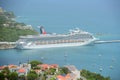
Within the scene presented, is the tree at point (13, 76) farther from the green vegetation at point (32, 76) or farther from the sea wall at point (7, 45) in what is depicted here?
the sea wall at point (7, 45)

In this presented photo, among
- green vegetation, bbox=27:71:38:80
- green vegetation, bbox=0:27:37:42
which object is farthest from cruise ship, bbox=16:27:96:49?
green vegetation, bbox=27:71:38:80

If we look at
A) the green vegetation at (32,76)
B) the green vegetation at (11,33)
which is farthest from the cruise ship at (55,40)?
the green vegetation at (32,76)

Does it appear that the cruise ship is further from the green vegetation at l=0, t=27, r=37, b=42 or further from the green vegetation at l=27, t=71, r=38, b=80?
the green vegetation at l=27, t=71, r=38, b=80

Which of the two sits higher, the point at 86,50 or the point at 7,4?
the point at 7,4

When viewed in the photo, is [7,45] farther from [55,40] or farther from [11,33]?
[55,40]

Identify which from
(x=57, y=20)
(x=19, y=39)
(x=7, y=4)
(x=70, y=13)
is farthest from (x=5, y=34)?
(x=70, y=13)

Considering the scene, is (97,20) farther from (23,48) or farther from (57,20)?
(23,48)
